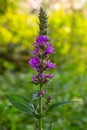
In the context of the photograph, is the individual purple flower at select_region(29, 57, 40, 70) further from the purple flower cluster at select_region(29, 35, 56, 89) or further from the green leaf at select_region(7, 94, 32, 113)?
the green leaf at select_region(7, 94, 32, 113)

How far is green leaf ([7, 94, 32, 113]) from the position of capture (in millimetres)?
1666

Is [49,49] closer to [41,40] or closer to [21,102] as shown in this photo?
[41,40]

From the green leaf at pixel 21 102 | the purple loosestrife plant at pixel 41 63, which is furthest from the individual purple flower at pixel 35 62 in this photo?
the green leaf at pixel 21 102

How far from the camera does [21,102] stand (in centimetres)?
169

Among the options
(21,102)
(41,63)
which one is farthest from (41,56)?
(21,102)

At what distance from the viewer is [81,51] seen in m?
6.24

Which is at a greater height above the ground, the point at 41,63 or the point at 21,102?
the point at 41,63

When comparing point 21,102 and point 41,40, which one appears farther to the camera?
point 21,102

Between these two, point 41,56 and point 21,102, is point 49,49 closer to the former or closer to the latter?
point 41,56

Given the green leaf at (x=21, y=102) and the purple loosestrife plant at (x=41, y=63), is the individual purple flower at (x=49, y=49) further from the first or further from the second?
the green leaf at (x=21, y=102)

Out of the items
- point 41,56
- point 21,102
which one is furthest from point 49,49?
point 21,102

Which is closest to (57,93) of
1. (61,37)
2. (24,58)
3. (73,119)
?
(73,119)

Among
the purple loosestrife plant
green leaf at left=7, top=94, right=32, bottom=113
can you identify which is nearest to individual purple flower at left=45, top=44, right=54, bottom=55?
the purple loosestrife plant

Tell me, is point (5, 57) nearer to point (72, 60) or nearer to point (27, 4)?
point (72, 60)
